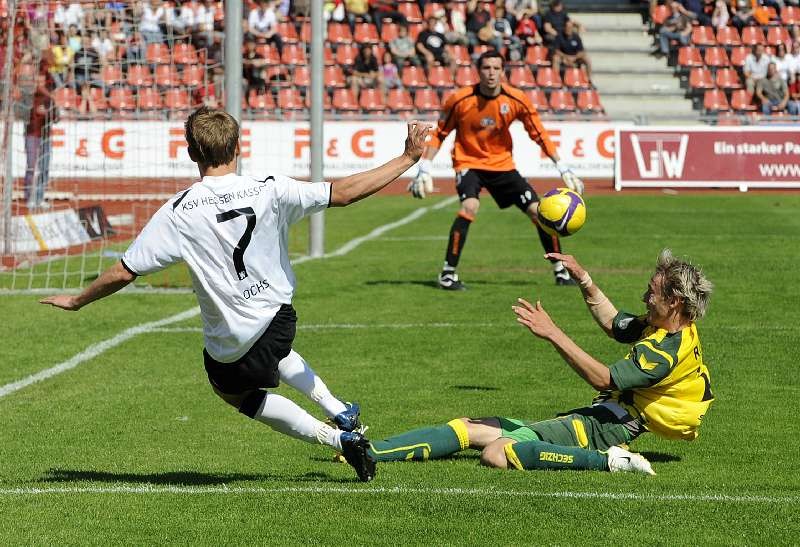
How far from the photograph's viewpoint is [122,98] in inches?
821

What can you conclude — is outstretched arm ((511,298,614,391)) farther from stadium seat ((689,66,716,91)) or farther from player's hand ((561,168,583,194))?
stadium seat ((689,66,716,91))

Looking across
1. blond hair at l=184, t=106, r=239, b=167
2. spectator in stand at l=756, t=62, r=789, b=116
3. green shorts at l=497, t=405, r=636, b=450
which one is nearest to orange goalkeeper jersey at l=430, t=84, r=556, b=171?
green shorts at l=497, t=405, r=636, b=450

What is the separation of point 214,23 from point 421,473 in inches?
528

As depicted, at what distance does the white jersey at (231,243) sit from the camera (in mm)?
6164

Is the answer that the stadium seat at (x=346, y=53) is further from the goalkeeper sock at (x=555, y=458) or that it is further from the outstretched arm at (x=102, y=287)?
the outstretched arm at (x=102, y=287)

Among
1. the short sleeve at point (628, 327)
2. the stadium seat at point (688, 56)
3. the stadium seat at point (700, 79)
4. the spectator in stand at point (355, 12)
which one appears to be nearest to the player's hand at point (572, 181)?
the short sleeve at point (628, 327)

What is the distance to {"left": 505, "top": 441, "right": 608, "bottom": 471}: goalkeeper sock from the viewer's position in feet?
22.4

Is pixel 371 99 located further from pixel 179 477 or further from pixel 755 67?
pixel 179 477

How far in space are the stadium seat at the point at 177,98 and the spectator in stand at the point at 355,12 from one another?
54.9 feet

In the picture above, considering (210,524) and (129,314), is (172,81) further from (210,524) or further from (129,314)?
(210,524)

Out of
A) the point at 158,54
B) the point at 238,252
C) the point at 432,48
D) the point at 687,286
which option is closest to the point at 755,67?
the point at 432,48

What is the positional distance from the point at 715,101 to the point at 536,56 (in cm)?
466

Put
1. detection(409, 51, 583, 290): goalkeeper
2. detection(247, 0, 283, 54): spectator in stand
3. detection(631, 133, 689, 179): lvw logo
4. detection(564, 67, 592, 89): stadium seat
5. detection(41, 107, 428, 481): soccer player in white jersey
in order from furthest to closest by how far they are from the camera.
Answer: detection(564, 67, 592, 89): stadium seat
detection(247, 0, 283, 54): spectator in stand
detection(631, 133, 689, 179): lvw logo
detection(409, 51, 583, 290): goalkeeper
detection(41, 107, 428, 481): soccer player in white jersey

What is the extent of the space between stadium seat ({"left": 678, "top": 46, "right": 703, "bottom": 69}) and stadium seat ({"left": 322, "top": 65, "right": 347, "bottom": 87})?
9233 mm
